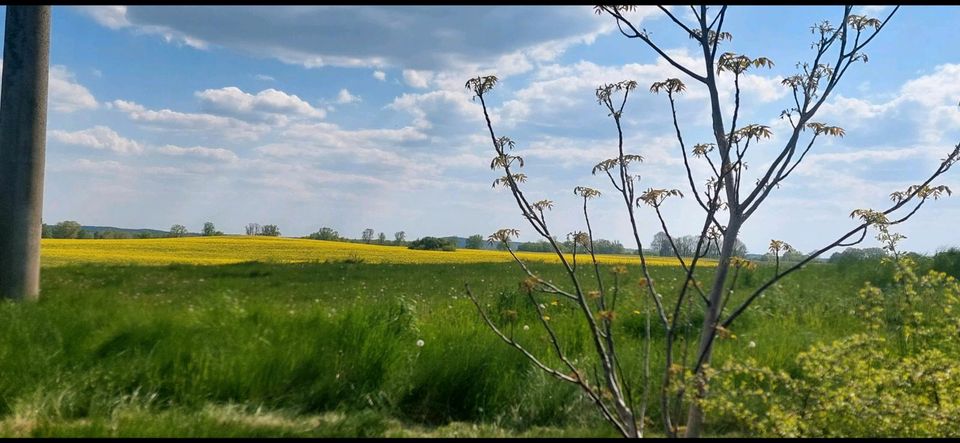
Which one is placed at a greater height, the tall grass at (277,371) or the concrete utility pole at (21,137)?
the concrete utility pole at (21,137)

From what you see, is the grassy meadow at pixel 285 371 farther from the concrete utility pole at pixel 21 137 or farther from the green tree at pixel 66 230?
the green tree at pixel 66 230


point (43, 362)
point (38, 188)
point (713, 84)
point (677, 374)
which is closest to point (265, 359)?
point (43, 362)

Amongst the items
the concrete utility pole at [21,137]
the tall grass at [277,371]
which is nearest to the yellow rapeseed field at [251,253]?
the concrete utility pole at [21,137]

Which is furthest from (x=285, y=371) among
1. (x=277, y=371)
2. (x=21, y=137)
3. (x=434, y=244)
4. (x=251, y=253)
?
(x=434, y=244)

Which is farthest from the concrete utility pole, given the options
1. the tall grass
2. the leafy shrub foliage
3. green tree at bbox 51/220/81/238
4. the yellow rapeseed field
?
green tree at bbox 51/220/81/238

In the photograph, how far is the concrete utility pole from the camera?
5891mm

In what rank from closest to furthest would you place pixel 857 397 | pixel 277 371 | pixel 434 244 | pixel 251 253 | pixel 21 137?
pixel 857 397 → pixel 277 371 → pixel 21 137 → pixel 251 253 → pixel 434 244

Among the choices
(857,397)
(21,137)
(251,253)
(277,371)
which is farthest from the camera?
(251,253)

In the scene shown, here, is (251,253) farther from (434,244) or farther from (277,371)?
(277,371)

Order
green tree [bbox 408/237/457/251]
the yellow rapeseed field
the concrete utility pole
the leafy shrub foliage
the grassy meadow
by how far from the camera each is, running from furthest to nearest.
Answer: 1. green tree [bbox 408/237/457/251]
2. the yellow rapeseed field
3. the concrete utility pole
4. the grassy meadow
5. the leafy shrub foliage

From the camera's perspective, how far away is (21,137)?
233 inches

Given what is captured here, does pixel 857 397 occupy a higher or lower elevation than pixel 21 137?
lower

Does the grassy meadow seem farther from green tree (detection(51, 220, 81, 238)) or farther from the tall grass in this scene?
green tree (detection(51, 220, 81, 238))

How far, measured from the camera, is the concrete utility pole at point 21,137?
5.89 metres
